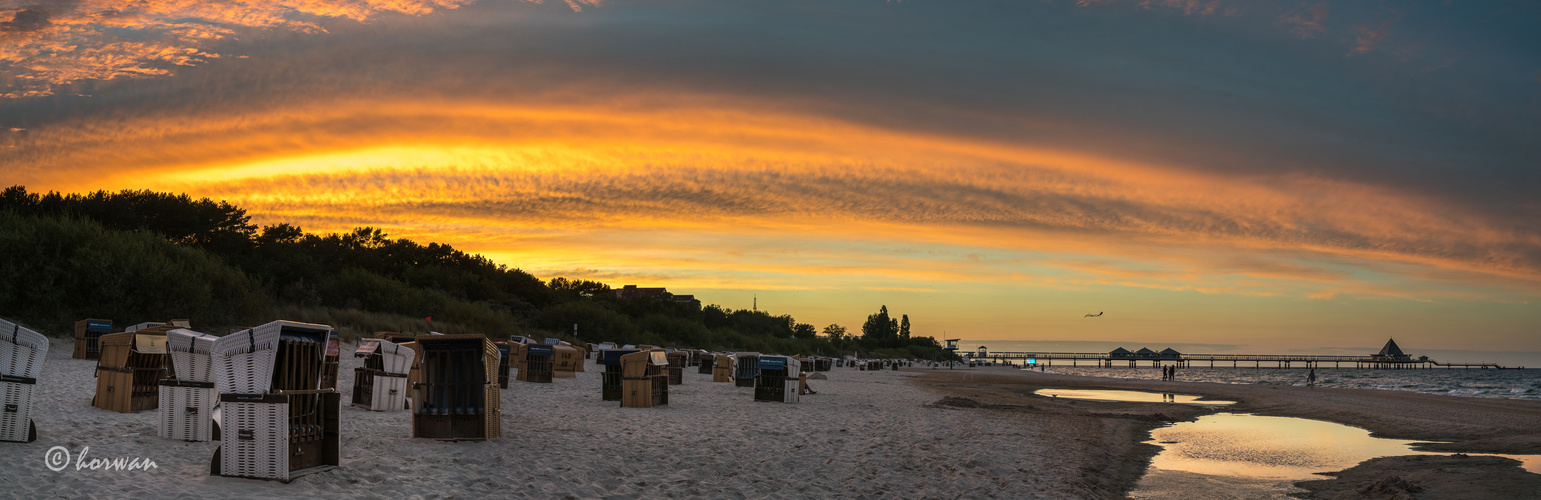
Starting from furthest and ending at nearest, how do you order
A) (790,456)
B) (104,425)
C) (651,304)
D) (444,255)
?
(651,304) → (444,255) → (790,456) → (104,425)

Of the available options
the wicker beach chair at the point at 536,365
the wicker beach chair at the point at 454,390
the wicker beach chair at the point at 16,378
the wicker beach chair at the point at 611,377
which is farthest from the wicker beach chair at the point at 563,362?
the wicker beach chair at the point at 16,378

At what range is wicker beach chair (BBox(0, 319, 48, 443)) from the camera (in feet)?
24.8

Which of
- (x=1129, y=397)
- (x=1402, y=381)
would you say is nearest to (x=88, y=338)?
(x=1129, y=397)

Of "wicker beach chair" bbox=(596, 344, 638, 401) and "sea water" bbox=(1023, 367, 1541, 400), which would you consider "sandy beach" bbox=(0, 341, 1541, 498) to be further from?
"sea water" bbox=(1023, 367, 1541, 400)

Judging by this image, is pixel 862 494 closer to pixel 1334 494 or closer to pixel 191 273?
pixel 1334 494

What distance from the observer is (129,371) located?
10836 millimetres

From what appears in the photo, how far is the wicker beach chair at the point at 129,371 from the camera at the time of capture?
1080 cm

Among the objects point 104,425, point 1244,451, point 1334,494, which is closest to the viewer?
point 104,425

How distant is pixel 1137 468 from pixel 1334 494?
2.48 meters

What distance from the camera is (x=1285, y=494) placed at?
1068cm

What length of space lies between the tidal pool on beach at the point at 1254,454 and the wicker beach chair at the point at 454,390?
8.06 meters

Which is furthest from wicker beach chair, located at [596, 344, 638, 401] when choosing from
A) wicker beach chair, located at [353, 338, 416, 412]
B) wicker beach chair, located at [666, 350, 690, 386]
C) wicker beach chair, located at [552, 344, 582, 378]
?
wicker beach chair, located at [552, 344, 582, 378]

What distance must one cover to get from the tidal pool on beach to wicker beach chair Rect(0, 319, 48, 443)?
11.5m

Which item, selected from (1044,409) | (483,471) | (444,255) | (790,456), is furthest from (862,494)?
(444,255)
